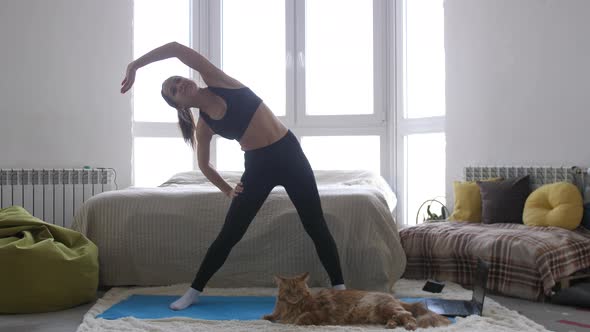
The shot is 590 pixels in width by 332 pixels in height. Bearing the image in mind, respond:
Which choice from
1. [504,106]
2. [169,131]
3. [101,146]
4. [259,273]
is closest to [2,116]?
[101,146]

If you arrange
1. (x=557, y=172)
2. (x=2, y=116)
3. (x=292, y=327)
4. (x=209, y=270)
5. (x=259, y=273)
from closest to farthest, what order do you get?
(x=292, y=327)
(x=209, y=270)
(x=259, y=273)
(x=557, y=172)
(x=2, y=116)

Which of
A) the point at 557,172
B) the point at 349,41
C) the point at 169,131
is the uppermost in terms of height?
the point at 349,41

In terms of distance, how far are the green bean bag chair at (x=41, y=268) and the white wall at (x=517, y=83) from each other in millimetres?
2747

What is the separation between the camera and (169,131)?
5.04m

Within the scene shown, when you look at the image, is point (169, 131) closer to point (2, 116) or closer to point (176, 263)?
point (2, 116)

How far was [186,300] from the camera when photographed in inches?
94.8

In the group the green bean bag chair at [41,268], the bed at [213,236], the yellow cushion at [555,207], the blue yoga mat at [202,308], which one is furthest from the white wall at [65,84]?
the yellow cushion at [555,207]

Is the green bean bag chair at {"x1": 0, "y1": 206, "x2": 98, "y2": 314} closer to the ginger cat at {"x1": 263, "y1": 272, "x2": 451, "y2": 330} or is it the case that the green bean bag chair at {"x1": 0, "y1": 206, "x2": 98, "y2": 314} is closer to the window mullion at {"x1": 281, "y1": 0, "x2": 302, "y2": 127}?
the ginger cat at {"x1": 263, "y1": 272, "x2": 451, "y2": 330}

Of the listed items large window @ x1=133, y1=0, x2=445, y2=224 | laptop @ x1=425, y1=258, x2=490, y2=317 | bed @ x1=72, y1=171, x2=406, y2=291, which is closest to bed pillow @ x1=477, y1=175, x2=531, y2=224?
bed @ x1=72, y1=171, x2=406, y2=291

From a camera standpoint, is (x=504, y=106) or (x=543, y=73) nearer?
(x=543, y=73)

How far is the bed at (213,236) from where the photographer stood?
2.75 m

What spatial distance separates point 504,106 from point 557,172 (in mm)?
657

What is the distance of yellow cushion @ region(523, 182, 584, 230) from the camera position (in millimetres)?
3073

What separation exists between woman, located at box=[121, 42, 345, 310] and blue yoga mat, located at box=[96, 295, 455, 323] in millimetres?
72
